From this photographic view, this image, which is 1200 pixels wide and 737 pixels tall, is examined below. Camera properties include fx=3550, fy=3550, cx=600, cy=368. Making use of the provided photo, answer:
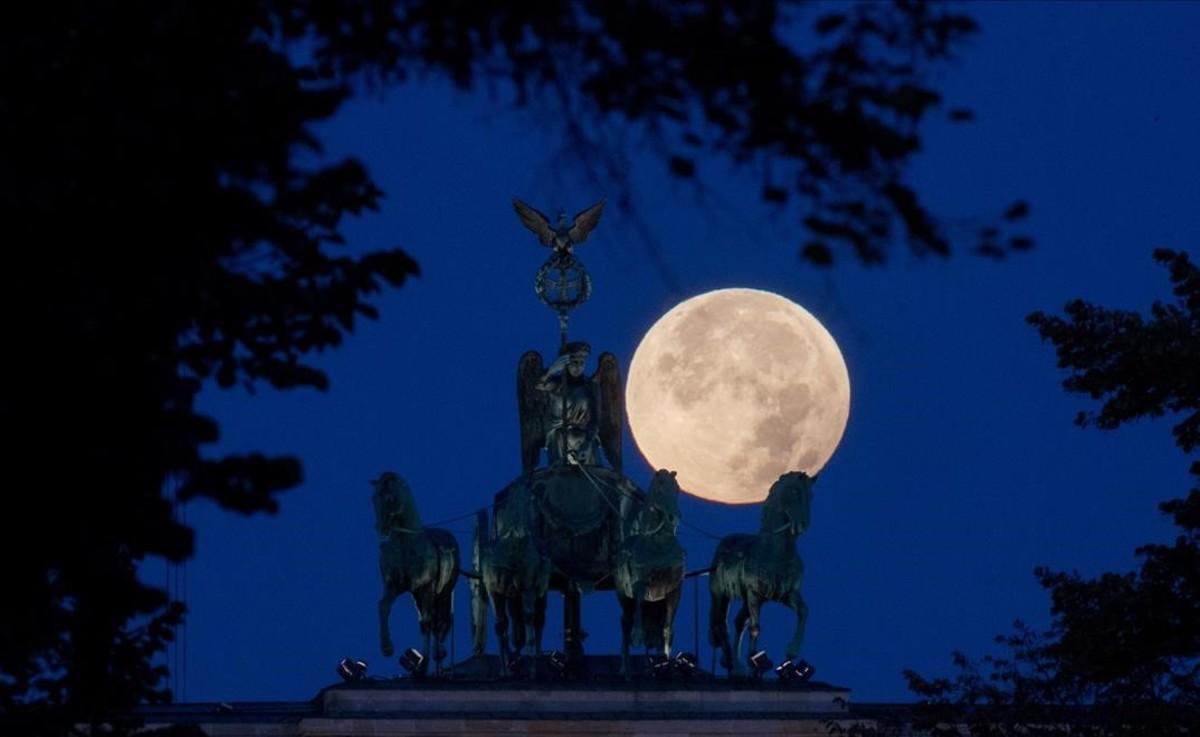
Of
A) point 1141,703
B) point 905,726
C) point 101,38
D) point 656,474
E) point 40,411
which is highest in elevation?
point 656,474

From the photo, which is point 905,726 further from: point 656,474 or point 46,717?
point 46,717

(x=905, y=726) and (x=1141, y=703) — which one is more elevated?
(x=905, y=726)

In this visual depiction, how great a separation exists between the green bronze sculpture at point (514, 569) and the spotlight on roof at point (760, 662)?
321cm

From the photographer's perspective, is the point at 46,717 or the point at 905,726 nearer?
the point at 46,717

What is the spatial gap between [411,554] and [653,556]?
135 inches

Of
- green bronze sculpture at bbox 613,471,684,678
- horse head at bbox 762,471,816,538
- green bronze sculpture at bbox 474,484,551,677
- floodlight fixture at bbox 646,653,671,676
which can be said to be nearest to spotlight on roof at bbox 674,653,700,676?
floodlight fixture at bbox 646,653,671,676

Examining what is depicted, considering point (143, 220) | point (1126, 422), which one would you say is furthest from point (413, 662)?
point (143, 220)

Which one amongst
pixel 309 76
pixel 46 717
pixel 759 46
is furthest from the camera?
pixel 46 717

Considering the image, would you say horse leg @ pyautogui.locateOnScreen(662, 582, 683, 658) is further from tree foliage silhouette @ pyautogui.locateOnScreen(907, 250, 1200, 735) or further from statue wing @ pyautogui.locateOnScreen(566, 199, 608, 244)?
tree foliage silhouette @ pyautogui.locateOnScreen(907, 250, 1200, 735)

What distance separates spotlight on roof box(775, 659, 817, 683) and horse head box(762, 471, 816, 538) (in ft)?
10.3

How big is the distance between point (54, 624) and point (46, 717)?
6.31 feet

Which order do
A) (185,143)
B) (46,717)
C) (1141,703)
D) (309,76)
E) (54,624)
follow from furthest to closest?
1. (1141,703)
2. (46,717)
3. (54,624)
4. (309,76)
5. (185,143)

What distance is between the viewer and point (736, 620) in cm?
5188

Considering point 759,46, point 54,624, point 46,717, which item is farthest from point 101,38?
point 46,717
